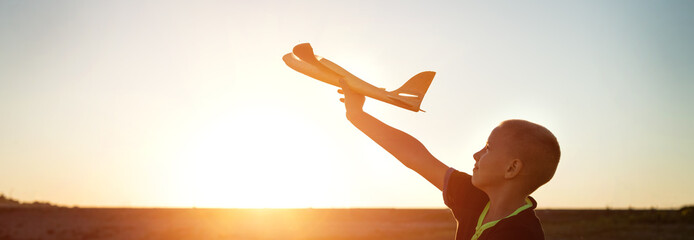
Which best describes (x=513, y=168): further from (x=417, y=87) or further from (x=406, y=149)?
(x=417, y=87)

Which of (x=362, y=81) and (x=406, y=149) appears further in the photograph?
(x=362, y=81)

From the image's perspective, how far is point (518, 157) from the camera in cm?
296

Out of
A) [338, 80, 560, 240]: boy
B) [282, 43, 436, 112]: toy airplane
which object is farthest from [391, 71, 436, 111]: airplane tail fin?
[338, 80, 560, 240]: boy

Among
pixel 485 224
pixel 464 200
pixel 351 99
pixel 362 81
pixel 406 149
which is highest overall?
pixel 362 81

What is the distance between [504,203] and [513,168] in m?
0.17

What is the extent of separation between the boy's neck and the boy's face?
6 cm

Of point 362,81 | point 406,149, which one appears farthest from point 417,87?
point 406,149

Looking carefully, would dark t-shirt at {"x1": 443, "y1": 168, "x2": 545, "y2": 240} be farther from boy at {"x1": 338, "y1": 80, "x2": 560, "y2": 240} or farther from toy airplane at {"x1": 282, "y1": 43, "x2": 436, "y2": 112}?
toy airplane at {"x1": 282, "y1": 43, "x2": 436, "y2": 112}

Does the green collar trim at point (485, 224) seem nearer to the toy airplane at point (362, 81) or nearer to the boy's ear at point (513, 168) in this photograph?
the boy's ear at point (513, 168)

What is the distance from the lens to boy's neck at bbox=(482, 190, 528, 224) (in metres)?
3.02

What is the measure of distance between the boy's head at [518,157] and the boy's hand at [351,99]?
83cm

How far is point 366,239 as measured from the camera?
41688 millimetres

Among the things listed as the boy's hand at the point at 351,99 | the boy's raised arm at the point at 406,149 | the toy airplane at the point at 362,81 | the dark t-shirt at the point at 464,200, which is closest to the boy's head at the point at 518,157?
the dark t-shirt at the point at 464,200

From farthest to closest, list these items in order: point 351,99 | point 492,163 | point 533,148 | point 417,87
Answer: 1. point 417,87
2. point 351,99
3. point 492,163
4. point 533,148
